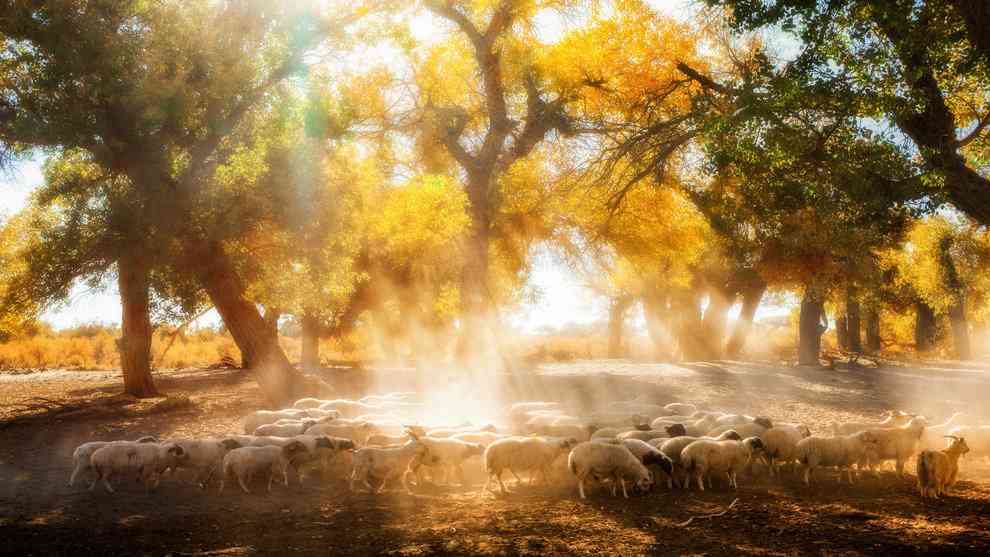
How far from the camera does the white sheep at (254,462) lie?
9820 mm

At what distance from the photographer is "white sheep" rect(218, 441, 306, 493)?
982cm

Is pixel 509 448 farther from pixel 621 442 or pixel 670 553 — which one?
pixel 670 553

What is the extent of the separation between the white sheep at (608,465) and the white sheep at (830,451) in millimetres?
2465

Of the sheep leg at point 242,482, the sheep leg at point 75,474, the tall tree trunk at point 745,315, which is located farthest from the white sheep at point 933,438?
the tall tree trunk at point 745,315

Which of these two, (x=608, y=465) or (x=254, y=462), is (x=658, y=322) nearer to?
(x=608, y=465)

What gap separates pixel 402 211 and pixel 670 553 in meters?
18.7

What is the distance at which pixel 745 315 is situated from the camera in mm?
33875

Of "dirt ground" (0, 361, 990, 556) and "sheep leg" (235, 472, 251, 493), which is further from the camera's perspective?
"sheep leg" (235, 472, 251, 493)

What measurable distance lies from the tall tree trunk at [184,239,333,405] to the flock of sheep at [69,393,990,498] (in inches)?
263

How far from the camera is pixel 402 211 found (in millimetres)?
24438

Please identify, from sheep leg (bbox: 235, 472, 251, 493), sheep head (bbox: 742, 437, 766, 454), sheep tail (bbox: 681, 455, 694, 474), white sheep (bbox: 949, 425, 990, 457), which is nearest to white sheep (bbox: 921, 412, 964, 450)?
white sheep (bbox: 949, 425, 990, 457)

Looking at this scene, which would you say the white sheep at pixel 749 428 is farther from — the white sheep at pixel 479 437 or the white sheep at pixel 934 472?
the white sheep at pixel 479 437

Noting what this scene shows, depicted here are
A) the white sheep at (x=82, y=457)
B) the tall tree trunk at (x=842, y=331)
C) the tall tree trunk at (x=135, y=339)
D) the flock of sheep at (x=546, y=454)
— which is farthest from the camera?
the tall tree trunk at (x=842, y=331)

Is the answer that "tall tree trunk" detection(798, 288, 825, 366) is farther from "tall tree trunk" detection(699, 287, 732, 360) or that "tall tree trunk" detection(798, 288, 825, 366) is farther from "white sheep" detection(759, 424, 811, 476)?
"white sheep" detection(759, 424, 811, 476)
